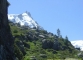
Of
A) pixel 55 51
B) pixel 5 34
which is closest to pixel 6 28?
pixel 5 34

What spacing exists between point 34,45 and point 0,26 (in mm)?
128244

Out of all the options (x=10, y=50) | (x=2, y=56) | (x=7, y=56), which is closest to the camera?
(x=2, y=56)

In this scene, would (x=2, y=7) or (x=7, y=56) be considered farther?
(x=2, y=7)

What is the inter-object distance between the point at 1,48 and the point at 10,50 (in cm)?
824

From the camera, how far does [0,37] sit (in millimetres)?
62156

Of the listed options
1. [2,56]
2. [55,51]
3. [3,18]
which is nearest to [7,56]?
[2,56]

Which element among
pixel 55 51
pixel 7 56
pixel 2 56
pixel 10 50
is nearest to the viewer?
pixel 2 56

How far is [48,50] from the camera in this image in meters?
185

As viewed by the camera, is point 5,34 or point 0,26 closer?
point 0,26

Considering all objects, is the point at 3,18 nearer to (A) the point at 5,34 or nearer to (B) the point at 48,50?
(A) the point at 5,34

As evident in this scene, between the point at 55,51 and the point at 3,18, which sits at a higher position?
the point at 3,18

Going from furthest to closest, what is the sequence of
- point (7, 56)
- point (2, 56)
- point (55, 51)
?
point (55, 51) → point (7, 56) → point (2, 56)

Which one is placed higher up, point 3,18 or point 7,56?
point 3,18

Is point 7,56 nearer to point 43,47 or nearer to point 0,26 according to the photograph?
point 0,26
